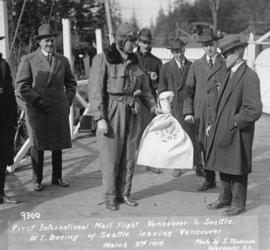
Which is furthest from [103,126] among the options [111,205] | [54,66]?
[54,66]

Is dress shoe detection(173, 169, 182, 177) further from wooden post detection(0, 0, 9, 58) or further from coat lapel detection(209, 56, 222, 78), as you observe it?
wooden post detection(0, 0, 9, 58)

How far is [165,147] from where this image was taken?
5766 mm

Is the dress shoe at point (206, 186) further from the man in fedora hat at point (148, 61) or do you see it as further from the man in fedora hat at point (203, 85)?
the man in fedora hat at point (148, 61)

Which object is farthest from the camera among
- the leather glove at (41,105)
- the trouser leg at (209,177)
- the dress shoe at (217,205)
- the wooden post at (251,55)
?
the wooden post at (251,55)

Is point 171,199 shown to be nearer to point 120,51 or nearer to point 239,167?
point 239,167

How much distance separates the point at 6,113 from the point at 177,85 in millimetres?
2453

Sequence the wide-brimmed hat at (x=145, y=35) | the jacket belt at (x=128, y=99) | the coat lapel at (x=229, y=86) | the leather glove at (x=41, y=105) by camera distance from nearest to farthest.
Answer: the coat lapel at (x=229, y=86)
the jacket belt at (x=128, y=99)
the leather glove at (x=41, y=105)
the wide-brimmed hat at (x=145, y=35)

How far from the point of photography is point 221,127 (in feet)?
17.6

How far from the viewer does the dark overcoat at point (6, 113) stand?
5.71 meters

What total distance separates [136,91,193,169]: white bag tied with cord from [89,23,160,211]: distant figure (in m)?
0.12

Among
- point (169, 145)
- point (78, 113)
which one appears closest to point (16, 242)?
point (169, 145)

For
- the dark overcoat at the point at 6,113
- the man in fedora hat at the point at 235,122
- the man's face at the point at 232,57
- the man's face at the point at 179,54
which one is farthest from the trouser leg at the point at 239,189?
the dark overcoat at the point at 6,113

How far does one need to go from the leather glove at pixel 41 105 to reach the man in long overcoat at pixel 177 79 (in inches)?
67.7

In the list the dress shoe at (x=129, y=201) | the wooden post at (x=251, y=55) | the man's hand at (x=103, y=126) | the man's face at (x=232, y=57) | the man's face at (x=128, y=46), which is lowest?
the dress shoe at (x=129, y=201)
